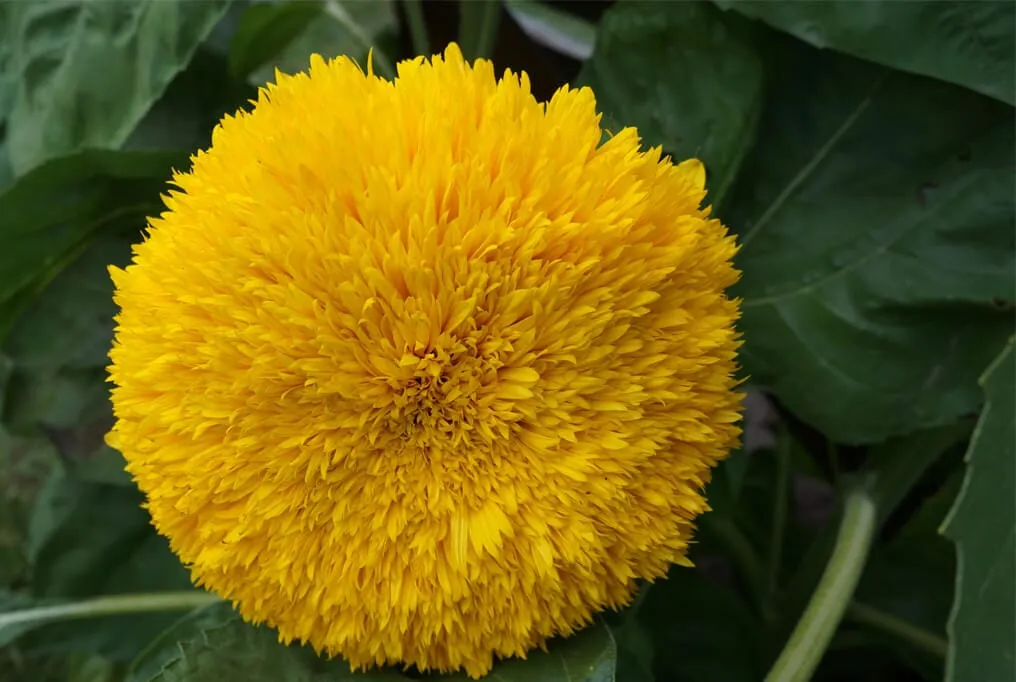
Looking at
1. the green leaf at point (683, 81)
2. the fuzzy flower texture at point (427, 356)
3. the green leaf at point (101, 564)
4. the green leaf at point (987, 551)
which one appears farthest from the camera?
the green leaf at point (101, 564)

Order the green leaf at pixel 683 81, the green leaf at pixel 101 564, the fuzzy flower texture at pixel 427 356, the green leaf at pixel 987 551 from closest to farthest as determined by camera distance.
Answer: the fuzzy flower texture at pixel 427 356
the green leaf at pixel 987 551
the green leaf at pixel 683 81
the green leaf at pixel 101 564

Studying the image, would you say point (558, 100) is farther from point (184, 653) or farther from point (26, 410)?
point (26, 410)

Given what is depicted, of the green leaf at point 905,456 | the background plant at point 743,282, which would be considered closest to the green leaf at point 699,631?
the background plant at point 743,282

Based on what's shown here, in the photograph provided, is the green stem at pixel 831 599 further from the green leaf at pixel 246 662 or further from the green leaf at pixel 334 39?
the green leaf at pixel 334 39

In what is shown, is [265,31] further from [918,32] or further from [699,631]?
[699,631]

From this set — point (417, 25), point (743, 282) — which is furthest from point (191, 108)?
point (743, 282)
